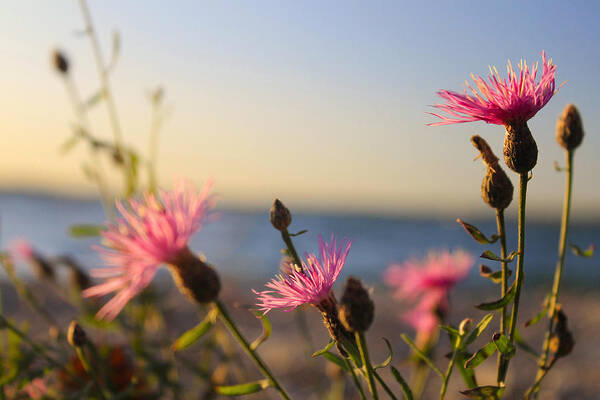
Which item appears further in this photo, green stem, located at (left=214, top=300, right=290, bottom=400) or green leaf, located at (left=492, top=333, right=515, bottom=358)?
green stem, located at (left=214, top=300, right=290, bottom=400)

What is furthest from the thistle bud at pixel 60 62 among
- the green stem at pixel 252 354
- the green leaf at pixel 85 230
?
the green stem at pixel 252 354

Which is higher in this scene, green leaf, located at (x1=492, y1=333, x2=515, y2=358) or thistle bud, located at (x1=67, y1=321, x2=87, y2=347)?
green leaf, located at (x1=492, y1=333, x2=515, y2=358)

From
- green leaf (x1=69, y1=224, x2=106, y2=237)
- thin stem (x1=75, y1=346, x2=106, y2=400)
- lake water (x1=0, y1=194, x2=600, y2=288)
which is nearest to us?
thin stem (x1=75, y1=346, x2=106, y2=400)

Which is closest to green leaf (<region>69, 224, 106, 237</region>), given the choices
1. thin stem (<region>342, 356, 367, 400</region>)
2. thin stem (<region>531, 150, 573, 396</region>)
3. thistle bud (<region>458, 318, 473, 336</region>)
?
→ thin stem (<region>342, 356, 367, 400</region>)

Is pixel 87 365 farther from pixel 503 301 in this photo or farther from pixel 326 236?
pixel 326 236

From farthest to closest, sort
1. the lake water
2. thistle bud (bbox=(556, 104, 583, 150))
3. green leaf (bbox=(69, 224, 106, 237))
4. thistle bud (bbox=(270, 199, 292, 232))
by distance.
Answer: the lake water
green leaf (bbox=(69, 224, 106, 237))
thistle bud (bbox=(556, 104, 583, 150))
thistle bud (bbox=(270, 199, 292, 232))

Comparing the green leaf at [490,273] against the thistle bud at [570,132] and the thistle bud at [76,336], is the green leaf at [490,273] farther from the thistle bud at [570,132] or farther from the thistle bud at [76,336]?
the thistle bud at [76,336]

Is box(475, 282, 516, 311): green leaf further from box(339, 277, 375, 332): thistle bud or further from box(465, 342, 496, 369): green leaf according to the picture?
box(339, 277, 375, 332): thistle bud
